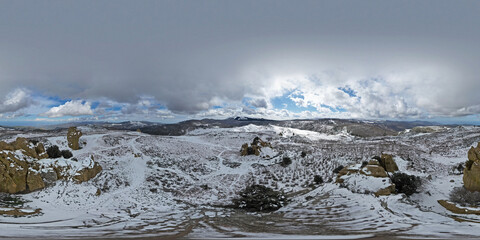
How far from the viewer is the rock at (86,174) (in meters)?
17.7

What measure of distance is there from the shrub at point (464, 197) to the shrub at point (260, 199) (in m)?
9.99

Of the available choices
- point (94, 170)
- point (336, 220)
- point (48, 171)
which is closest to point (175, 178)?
point (94, 170)

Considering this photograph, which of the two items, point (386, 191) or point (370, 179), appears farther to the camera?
point (370, 179)

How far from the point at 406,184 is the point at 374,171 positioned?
2339 millimetres

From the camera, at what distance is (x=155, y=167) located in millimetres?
25219

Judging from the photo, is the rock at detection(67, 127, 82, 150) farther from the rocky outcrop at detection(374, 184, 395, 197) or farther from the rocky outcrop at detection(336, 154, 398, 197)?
the rocky outcrop at detection(374, 184, 395, 197)

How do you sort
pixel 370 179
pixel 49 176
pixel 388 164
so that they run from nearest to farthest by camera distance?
pixel 370 179 < pixel 49 176 < pixel 388 164

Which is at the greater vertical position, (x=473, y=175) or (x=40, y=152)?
(x=40, y=152)

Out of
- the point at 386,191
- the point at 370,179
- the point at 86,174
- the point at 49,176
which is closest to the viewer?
the point at 386,191

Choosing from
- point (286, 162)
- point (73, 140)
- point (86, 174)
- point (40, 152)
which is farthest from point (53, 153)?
point (286, 162)

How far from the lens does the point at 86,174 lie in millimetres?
18500

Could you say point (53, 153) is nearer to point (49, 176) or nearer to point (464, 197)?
point (49, 176)

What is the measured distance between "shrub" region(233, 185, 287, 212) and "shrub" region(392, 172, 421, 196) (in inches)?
316

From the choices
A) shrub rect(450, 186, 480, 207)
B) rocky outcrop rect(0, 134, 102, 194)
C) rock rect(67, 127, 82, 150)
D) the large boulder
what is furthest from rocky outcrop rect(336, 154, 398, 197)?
rock rect(67, 127, 82, 150)
